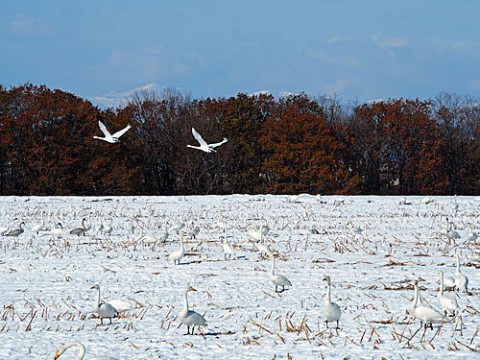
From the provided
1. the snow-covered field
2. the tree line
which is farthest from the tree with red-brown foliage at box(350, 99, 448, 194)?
the snow-covered field

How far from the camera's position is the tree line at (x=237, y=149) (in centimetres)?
4209

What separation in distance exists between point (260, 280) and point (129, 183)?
3186 centimetres

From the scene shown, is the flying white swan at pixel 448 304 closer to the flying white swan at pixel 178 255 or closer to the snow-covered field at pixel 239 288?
the snow-covered field at pixel 239 288

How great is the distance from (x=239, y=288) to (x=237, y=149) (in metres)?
36.0

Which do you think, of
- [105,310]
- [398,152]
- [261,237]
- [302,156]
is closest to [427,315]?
[105,310]

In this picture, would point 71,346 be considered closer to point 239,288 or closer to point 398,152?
point 239,288

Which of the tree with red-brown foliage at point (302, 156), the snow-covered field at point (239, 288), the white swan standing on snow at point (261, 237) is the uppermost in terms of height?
the tree with red-brown foliage at point (302, 156)

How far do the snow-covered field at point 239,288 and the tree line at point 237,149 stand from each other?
19632 mm

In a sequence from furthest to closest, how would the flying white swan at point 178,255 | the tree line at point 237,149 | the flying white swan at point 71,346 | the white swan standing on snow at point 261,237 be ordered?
the tree line at point 237,149 → the white swan standing on snow at point 261,237 → the flying white swan at point 178,255 → the flying white swan at point 71,346

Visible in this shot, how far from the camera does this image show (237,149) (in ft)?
153

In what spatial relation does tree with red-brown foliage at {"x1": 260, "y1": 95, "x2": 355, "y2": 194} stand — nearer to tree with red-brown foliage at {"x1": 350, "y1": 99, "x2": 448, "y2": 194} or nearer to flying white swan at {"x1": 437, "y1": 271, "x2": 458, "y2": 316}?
tree with red-brown foliage at {"x1": 350, "y1": 99, "x2": 448, "y2": 194}

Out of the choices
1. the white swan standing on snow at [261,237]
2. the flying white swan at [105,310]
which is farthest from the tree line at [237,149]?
the flying white swan at [105,310]

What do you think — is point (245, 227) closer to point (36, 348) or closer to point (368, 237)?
point (368, 237)

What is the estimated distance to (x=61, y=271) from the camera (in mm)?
12781
